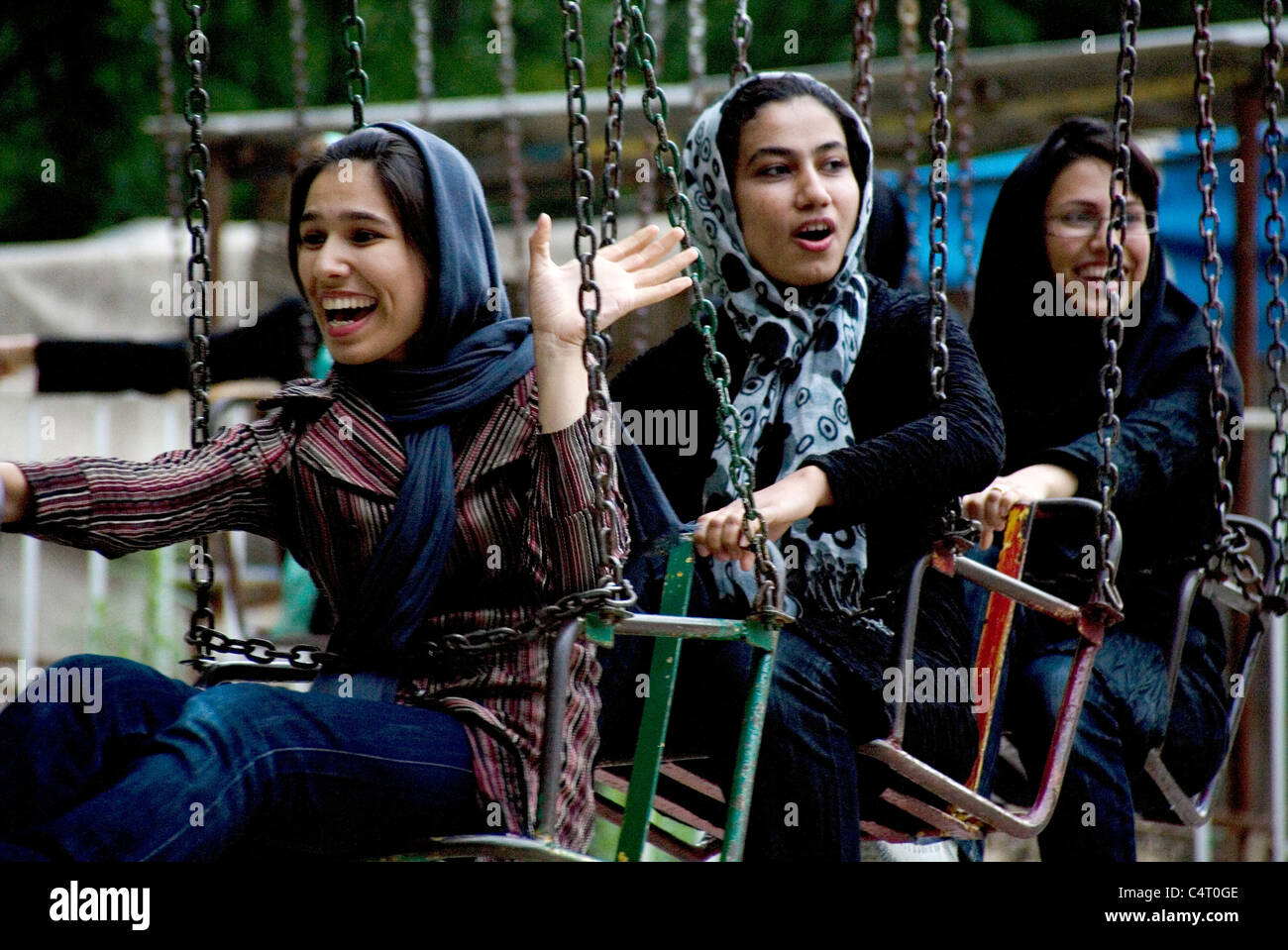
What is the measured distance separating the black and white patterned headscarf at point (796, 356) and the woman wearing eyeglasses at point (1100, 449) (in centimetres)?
39

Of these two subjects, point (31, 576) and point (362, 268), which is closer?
point (362, 268)

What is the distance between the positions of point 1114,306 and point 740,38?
3.85 ft

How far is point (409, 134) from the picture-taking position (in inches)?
104

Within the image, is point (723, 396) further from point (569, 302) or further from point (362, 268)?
point (362, 268)

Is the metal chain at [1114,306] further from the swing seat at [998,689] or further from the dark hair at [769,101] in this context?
the dark hair at [769,101]

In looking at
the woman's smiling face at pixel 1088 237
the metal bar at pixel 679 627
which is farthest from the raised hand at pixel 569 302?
the woman's smiling face at pixel 1088 237

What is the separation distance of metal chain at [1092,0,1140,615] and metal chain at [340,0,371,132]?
1.38 m

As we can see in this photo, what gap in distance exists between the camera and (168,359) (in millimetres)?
4871

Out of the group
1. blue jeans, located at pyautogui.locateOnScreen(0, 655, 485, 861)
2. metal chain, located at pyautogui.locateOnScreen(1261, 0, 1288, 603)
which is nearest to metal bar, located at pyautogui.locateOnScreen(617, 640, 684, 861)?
blue jeans, located at pyautogui.locateOnScreen(0, 655, 485, 861)

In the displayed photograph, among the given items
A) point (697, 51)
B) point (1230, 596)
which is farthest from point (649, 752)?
point (697, 51)
